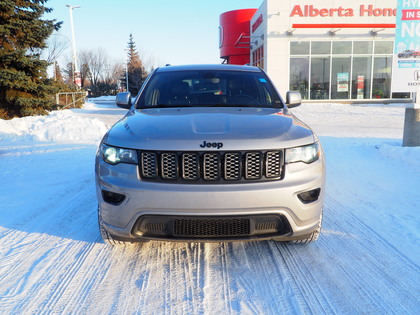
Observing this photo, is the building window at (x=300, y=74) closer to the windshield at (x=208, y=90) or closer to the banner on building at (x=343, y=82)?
the banner on building at (x=343, y=82)

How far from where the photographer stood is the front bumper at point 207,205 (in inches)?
95.4

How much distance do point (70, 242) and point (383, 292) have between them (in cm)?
260

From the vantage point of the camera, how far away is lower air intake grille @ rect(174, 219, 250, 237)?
99.3 inches

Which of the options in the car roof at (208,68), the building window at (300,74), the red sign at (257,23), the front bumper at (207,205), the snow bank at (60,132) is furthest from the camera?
the red sign at (257,23)

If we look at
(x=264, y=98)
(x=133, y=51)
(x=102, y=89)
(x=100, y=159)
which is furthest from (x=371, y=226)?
(x=133, y=51)

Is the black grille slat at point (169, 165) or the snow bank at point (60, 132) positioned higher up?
the black grille slat at point (169, 165)

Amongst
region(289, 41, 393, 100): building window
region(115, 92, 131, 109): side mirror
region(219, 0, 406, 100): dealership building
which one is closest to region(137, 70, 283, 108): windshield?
region(115, 92, 131, 109): side mirror

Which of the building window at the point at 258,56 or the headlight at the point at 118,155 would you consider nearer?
the headlight at the point at 118,155

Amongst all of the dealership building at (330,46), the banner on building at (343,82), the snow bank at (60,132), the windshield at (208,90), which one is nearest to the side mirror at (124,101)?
the windshield at (208,90)

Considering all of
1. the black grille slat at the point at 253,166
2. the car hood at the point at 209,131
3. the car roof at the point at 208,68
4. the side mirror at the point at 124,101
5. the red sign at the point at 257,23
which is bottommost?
the black grille slat at the point at 253,166

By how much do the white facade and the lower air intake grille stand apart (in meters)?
22.0

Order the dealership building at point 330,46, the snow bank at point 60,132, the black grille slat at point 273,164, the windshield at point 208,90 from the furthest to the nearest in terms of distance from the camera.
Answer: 1. the dealership building at point 330,46
2. the snow bank at point 60,132
3. the windshield at point 208,90
4. the black grille slat at point 273,164

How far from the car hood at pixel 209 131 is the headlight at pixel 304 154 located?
45 mm

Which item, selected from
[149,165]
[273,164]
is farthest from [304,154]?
[149,165]
